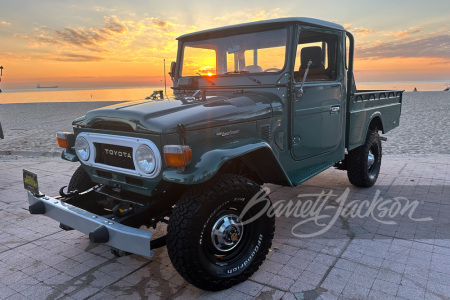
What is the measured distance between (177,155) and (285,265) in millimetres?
1585

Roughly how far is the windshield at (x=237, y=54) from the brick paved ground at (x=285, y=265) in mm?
1962

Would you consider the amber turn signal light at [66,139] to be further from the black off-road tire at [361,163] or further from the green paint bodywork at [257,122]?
the black off-road tire at [361,163]

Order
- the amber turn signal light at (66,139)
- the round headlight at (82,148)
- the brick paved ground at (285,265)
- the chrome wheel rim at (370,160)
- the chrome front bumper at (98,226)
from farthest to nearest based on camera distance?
1. the chrome wheel rim at (370,160)
2. the amber turn signal light at (66,139)
3. the round headlight at (82,148)
4. the brick paved ground at (285,265)
5. the chrome front bumper at (98,226)

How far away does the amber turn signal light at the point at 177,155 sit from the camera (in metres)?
2.57

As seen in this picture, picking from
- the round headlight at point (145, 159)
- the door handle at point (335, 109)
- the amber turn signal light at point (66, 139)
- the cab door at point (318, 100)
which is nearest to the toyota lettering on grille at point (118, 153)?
the round headlight at point (145, 159)

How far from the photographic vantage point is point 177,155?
2.58 metres

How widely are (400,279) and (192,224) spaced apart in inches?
74.8

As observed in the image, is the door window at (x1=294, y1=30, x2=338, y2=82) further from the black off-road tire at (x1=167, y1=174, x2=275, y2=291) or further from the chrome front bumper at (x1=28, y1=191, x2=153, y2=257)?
the chrome front bumper at (x1=28, y1=191, x2=153, y2=257)

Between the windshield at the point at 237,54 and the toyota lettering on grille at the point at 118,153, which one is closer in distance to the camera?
the toyota lettering on grille at the point at 118,153

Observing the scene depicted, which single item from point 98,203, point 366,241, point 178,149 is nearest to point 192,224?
point 178,149

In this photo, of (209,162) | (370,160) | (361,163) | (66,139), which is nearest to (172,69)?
(66,139)

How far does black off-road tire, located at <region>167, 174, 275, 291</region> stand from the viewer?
2.65 m

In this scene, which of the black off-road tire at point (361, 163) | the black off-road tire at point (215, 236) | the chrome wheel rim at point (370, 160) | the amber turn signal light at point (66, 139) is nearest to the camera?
the black off-road tire at point (215, 236)

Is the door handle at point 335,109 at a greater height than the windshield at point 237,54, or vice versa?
the windshield at point 237,54
